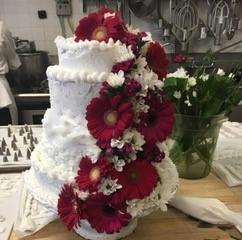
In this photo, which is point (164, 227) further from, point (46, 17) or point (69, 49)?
point (46, 17)

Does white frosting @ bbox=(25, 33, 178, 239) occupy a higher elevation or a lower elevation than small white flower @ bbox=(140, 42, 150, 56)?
lower

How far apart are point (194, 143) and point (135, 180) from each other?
0.30 meters

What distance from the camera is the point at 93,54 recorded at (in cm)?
50

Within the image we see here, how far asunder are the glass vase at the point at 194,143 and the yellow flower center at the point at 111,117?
0.95 feet

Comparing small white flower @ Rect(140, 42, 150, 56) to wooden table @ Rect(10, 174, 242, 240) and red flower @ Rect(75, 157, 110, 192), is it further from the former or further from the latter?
wooden table @ Rect(10, 174, 242, 240)

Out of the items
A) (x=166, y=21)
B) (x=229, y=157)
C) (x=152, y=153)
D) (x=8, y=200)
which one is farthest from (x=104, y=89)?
(x=166, y=21)

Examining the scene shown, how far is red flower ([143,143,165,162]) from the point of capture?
49cm

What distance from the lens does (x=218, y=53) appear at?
187 centimetres

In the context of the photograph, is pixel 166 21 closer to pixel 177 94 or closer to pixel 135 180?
pixel 177 94

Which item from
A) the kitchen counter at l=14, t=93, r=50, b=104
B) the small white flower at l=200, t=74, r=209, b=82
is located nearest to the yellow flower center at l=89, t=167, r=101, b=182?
the small white flower at l=200, t=74, r=209, b=82

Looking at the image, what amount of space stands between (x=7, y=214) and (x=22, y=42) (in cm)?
129

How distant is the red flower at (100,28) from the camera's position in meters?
0.50

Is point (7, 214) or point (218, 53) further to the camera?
point (218, 53)

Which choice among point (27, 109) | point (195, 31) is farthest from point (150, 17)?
point (27, 109)
